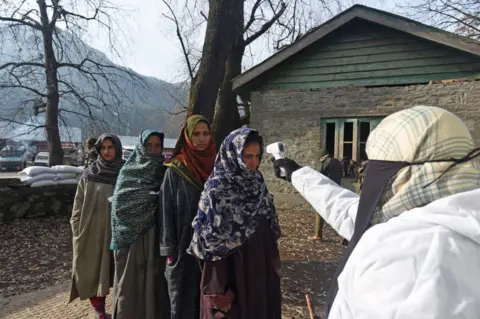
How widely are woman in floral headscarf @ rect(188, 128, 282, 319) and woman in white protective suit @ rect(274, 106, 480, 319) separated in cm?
107

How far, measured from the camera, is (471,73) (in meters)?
7.02

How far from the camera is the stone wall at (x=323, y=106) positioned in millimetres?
7078

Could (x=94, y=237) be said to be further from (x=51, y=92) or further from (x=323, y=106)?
(x=51, y=92)

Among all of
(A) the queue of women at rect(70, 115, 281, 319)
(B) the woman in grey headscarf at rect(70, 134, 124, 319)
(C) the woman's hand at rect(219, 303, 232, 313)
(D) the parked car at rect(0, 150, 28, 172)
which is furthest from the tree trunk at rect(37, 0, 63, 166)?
(D) the parked car at rect(0, 150, 28, 172)

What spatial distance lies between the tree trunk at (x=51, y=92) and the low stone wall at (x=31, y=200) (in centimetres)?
306

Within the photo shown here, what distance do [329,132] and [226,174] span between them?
22.5 feet

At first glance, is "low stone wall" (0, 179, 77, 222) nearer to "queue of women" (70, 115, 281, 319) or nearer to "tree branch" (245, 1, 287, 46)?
"queue of women" (70, 115, 281, 319)

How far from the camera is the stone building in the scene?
7117 millimetres

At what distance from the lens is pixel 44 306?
149 inches

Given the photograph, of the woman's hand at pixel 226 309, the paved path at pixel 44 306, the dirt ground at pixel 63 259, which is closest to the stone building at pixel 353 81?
the dirt ground at pixel 63 259

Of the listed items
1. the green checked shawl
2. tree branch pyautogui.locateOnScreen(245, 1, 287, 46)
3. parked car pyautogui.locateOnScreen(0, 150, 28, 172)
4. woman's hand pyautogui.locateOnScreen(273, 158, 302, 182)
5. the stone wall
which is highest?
tree branch pyautogui.locateOnScreen(245, 1, 287, 46)

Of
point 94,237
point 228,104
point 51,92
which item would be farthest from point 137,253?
point 51,92

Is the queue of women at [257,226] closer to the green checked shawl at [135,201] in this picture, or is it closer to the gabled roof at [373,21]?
the green checked shawl at [135,201]

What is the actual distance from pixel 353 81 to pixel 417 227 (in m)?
7.93
